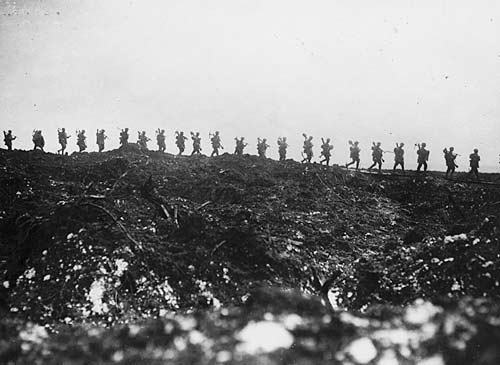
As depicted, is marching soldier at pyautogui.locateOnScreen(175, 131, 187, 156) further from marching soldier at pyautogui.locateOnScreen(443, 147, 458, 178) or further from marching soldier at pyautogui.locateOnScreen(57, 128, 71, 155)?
marching soldier at pyautogui.locateOnScreen(443, 147, 458, 178)

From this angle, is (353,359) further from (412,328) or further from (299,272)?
(299,272)

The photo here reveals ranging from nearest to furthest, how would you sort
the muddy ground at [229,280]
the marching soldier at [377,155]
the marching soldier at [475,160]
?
1. the muddy ground at [229,280]
2. the marching soldier at [475,160]
3. the marching soldier at [377,155]

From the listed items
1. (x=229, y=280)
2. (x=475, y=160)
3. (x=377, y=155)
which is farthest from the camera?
(x=377, y=155)

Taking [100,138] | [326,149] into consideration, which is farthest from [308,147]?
[100,138]

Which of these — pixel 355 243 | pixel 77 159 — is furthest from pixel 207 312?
pixel 77 159

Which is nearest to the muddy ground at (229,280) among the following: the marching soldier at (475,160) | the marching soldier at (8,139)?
the marching soldier at (475,160)

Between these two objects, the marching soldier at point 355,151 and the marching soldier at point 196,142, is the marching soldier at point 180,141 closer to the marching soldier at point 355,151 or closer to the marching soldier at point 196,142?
the marching soldier at point 196,142

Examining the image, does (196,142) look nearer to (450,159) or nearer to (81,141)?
(81,141)

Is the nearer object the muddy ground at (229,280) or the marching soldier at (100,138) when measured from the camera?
the muddy ground at (229,280)
